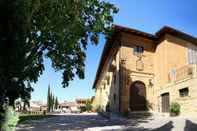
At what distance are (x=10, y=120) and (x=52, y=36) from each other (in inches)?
549

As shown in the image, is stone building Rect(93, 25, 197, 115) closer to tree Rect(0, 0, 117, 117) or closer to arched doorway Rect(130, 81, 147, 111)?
arched doorway Rect(130, 81, 147, 111)

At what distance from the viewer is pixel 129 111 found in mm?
26078

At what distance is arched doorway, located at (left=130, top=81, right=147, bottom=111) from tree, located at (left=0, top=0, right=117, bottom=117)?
16.0ft

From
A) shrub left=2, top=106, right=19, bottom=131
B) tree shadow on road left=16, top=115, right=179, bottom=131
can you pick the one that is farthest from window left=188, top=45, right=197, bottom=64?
shrub left=2, top=106, right=19, bottom=131

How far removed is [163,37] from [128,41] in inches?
124

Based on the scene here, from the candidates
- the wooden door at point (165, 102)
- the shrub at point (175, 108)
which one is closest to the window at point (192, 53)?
the wooden door at point (165, 102)

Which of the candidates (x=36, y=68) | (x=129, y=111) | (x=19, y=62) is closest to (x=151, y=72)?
(x=129, y=111)

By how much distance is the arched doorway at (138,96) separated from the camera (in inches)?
1054

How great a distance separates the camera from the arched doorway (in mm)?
26781

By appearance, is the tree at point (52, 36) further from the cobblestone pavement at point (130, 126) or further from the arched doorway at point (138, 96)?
the arched doorway at point (138, 96)

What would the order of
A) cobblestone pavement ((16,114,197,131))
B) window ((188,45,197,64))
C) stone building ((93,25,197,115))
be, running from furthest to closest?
window ((188,45,197,64)) < stone building ((93,25,197,115)) < cobblestone pavement ((16,114,197,131))

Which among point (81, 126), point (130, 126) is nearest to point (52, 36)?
point (81, 126)

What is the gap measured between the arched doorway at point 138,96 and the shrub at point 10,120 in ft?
60.1

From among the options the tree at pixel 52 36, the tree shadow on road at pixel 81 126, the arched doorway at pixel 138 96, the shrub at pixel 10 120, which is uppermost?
the tree at pixel 52 36
